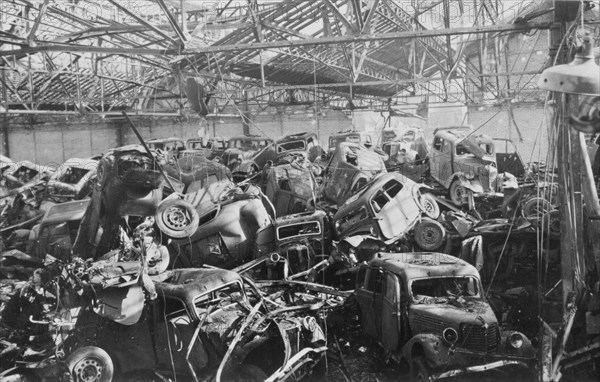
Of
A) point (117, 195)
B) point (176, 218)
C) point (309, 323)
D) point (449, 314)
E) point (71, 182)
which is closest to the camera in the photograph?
point (449, 314)

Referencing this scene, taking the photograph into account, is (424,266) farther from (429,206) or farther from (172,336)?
(429,206)

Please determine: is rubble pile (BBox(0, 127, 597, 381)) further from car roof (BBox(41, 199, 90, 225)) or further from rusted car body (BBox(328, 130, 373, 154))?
rusted car body (BBox(328, 130, 373, 154))

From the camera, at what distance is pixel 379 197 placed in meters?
10.2

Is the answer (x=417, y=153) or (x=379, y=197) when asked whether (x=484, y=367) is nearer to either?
(x=379, y=197)

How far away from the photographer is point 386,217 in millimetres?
9984

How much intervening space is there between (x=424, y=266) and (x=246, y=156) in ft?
42.7

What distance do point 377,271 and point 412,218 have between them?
2957 millimetres

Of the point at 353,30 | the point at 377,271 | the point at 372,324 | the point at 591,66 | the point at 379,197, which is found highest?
the point at 353,30

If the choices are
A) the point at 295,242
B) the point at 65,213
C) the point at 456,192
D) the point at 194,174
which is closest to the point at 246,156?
the point at 194,174

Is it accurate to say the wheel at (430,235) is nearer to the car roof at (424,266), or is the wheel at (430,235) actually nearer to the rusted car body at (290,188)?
the car roof at (424,266)

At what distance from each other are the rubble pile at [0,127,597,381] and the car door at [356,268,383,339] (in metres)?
0.03

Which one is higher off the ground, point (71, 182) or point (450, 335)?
point (71, 182)

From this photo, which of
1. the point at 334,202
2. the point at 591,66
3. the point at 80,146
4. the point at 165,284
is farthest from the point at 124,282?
the point at 80,146

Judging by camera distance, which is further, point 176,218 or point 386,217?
point 386,217
